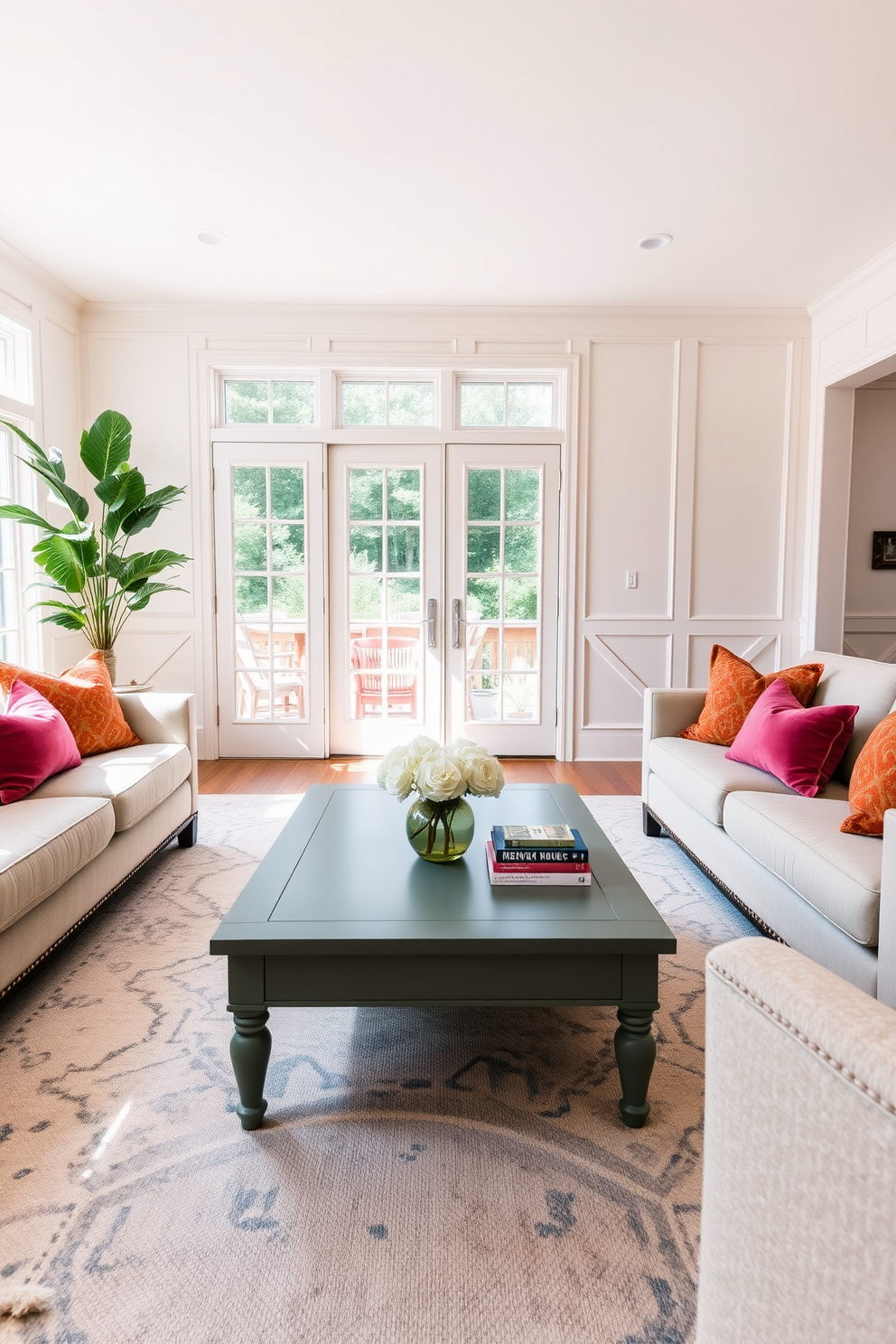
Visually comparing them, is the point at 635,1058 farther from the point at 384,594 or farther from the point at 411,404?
the point at 411,404

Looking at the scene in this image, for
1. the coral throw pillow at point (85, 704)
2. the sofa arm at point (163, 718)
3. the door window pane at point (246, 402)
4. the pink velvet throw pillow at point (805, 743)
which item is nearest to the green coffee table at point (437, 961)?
the pink velvet throw pillow at point (805, 743)

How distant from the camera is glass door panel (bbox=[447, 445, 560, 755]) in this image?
198 inches

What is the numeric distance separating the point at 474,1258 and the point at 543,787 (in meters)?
1.59

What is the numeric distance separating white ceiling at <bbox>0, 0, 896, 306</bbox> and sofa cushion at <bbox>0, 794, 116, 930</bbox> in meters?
2.36

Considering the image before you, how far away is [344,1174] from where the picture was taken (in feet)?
4.95

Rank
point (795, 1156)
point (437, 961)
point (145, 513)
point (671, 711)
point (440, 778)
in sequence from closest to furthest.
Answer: point (795, 1156)
point (437, 961)
point (440, 778)
point (671, 711)
point (145, 513)

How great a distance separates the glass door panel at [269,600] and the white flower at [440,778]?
10.8ft

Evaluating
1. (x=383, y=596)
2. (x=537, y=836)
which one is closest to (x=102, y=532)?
(x=383, y=596)

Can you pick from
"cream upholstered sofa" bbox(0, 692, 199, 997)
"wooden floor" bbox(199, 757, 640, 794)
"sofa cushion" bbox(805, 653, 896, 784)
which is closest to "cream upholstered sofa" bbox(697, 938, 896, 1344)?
"cream upholstered sofa" bbox(0, 692, 199, 997)

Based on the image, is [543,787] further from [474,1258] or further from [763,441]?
[763,441]

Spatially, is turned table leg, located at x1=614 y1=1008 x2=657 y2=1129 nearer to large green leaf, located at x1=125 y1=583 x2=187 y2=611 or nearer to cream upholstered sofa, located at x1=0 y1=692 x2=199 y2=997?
cream upholstered sofa, located at x1=0 y1=692 x2=199 y2=997

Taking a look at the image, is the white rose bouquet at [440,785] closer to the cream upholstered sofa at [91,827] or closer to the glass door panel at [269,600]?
the cream upholstered sofa at [91,827]

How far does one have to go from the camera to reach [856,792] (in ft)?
7.11

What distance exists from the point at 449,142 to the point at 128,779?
8.74 feet
